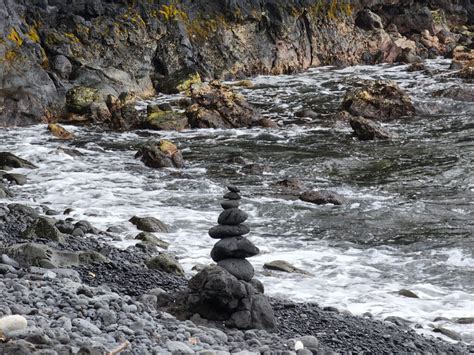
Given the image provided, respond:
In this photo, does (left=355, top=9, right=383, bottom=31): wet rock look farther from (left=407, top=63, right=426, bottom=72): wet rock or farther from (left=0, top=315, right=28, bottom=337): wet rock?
(left=0, top=315, right=28, bottom=337): wet rock

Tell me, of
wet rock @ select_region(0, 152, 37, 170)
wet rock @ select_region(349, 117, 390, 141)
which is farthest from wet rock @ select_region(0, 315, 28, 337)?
wet rock @ select_region(349, 117, 390, 141)

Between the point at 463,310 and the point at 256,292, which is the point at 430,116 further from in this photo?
the point at 256,292

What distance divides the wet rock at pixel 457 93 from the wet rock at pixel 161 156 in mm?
14461

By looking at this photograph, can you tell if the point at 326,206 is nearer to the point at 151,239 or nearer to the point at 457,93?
the point at 151,239

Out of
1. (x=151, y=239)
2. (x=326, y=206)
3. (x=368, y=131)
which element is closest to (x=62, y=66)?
(x=368, y=131)

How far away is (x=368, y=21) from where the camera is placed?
4512cm

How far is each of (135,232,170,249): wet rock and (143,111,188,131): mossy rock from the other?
42.8 feet

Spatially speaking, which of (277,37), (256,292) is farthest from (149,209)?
(277,37)

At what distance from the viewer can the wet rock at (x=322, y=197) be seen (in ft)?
50.9

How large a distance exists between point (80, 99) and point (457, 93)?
15563mm

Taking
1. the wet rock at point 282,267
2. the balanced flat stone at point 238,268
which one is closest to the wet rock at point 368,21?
the wet rock at point 282,267

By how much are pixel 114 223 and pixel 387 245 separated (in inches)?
204

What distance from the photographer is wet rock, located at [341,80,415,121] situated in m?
26.3

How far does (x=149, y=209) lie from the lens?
14828 mm
